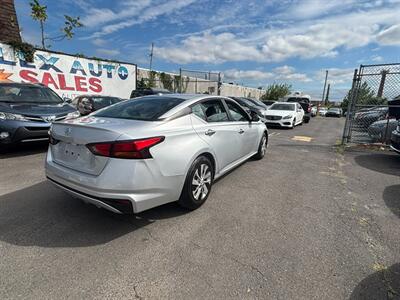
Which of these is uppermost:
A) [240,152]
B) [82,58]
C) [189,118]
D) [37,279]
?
[82,58]

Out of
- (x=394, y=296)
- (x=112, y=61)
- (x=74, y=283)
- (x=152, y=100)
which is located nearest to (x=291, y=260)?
(x=394, y=296)

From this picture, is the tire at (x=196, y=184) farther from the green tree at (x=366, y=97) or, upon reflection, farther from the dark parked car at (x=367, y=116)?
the dark parked car at (x=367, y=116)

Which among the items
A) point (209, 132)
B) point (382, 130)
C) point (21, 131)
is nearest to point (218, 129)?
point (209, 132)

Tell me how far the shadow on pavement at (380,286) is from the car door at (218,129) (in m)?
2.15

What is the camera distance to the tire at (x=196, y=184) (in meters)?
2.96

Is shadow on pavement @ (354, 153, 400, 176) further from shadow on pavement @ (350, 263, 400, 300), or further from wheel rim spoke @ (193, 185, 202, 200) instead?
wheel rim spoke @ (193, 185, 202, 200)

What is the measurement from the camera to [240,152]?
14.6 feet

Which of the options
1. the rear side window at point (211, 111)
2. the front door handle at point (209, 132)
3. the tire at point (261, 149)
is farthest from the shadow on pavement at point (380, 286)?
the tire at point (261, 149)

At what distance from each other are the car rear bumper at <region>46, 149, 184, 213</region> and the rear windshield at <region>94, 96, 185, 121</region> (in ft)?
2.41

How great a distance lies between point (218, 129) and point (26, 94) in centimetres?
558

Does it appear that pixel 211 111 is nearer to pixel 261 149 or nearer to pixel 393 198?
pixel 261 149

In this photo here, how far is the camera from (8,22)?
1182cm

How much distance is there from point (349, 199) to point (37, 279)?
13.6 feet

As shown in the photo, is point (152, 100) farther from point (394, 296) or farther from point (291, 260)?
point (394, 296)
